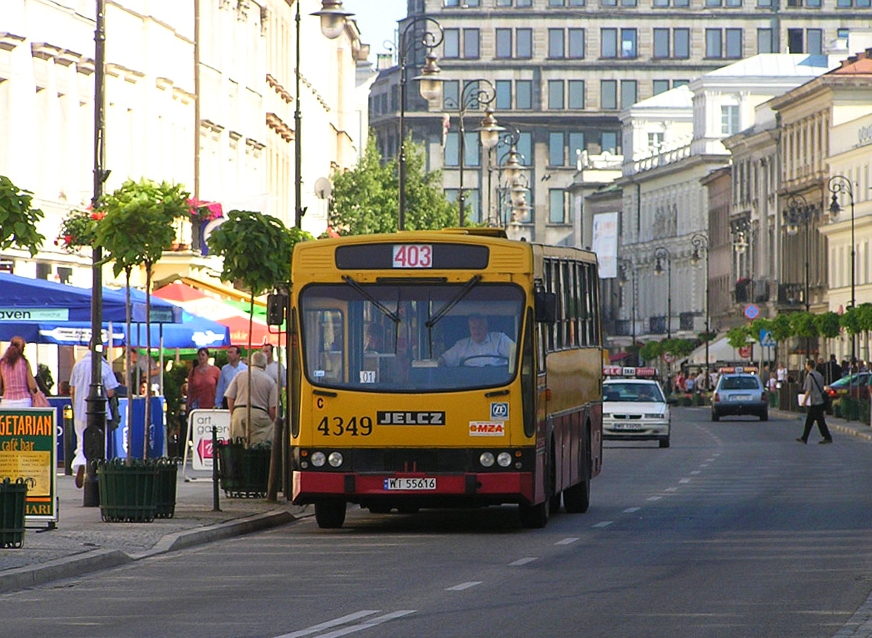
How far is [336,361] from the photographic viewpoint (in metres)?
23.4

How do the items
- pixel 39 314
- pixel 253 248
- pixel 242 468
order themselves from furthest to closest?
pixel 39 314 < pixel 253 248 < pixel 242 468

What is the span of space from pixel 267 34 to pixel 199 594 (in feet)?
171

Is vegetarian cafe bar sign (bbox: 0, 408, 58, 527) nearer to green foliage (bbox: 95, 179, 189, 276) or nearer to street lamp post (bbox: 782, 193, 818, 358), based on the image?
green foliage (bbox: 95, 179, 189, 276)

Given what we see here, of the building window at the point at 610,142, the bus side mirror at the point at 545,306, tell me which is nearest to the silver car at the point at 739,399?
the bus side mirror at the point at 545,306

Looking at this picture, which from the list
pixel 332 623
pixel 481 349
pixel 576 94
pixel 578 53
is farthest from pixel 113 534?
pixel 576 94

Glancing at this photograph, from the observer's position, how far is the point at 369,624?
1496 cm

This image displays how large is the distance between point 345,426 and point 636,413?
1156 inches

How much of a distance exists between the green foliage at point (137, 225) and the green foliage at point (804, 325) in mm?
65182

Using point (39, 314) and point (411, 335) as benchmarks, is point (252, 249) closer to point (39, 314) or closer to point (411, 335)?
point (39, 314)

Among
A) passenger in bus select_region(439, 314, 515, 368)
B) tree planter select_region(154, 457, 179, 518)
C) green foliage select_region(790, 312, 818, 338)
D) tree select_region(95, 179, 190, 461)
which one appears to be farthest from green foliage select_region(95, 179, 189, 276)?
green foliage select_region(790, 312, 818, 338)

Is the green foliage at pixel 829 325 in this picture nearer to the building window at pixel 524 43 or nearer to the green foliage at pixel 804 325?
the green foliage at pixel 804 325

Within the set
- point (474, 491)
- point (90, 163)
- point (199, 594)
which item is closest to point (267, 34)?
point (90, 163)

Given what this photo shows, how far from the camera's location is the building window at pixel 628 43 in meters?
184

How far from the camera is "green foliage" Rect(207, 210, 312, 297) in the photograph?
28.3 m
